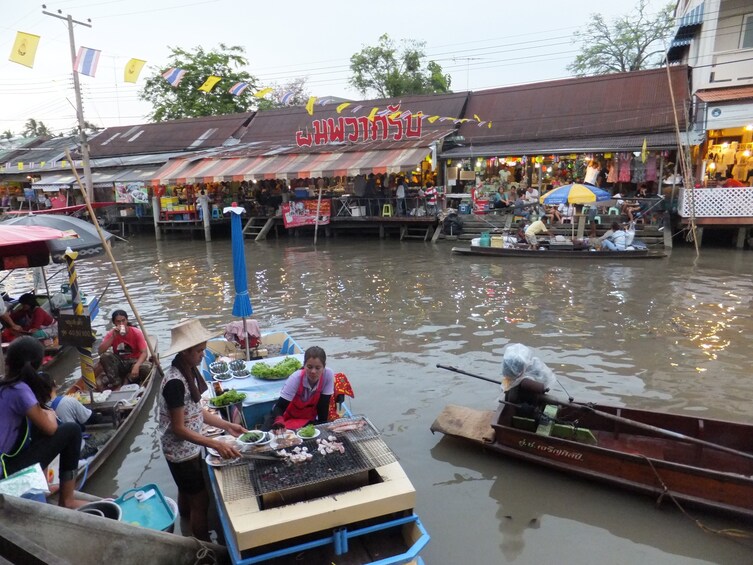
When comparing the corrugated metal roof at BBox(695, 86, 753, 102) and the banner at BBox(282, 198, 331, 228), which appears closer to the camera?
the corrugated metal roof at BBox(695, 86, 753, 102)

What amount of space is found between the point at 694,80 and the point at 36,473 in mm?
24889

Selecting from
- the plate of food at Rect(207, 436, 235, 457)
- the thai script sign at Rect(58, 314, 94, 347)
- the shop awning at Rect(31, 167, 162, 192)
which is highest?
the shop awning at Rect(31, 167, 162, 192)

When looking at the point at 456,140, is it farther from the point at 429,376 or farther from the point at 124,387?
the point at 124,387

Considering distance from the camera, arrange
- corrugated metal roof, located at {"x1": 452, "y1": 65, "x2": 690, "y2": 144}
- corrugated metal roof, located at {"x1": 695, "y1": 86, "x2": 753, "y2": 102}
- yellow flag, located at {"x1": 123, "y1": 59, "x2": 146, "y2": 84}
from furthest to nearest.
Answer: corrugated metal roof, located at {"x1": 452, "y1": 65, "x2": 690, "y2": 144}
corrugated metal roof, located at {"x1": 695, "y1": 86, "x2": 753, "y2": 102}
yellow flag, located at {"x1": 123, "y1": 59, "x2": 146, "y2": 84}

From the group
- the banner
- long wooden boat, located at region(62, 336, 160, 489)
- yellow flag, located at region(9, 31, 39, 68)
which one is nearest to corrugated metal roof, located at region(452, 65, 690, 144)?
the banner

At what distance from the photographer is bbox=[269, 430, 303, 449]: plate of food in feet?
14.0

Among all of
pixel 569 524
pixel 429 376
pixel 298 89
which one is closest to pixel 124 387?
pixel 429 376

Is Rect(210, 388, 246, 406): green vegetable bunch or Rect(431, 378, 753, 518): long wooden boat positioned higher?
Rect(210, 388, 246, 406): green vegetable bunch

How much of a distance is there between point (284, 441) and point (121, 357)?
16.1ft

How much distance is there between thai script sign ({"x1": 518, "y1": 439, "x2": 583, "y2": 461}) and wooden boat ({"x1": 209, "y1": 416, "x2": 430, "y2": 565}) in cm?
229

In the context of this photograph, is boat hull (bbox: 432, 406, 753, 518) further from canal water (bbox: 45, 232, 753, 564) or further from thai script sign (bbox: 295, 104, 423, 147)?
thai script sign (bbox: 295, 104, 423, 147)

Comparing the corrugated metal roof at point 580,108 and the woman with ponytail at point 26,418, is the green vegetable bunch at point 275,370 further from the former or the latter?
the corrugated metal roof at point 580,108

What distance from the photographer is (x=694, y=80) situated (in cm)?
2092

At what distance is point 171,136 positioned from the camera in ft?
108
